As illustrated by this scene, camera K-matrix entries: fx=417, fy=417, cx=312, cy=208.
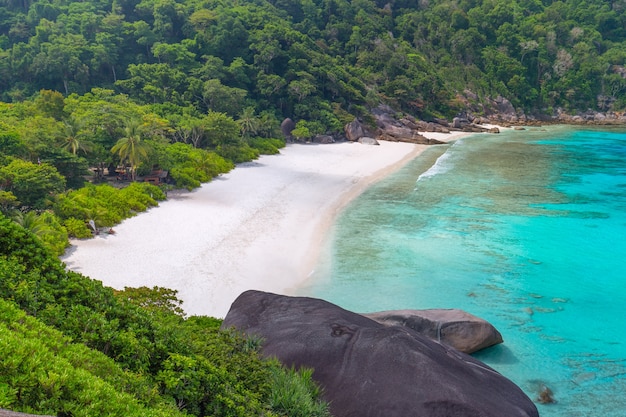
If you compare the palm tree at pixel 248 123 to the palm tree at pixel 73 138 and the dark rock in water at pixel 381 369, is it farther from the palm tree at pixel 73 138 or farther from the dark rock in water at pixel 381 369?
the dark rock in water at pixel 381 369

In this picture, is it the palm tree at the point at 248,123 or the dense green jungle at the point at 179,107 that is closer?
the dense green jungle at the point at 179,107

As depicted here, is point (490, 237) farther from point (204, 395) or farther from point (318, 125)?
point (318, 125)

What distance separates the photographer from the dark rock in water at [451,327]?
49.5 ft

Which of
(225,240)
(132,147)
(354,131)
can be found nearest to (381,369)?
(225,240)

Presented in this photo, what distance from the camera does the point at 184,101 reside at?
5597cm

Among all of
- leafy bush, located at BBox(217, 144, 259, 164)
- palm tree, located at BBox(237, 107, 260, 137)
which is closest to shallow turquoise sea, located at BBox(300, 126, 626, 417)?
leafy bush, located at BBox(217, 144, 259, 164)

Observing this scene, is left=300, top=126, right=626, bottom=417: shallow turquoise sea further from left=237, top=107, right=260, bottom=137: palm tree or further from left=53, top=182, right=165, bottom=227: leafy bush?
left=237, top=107, right=260, bottom=137: palm tree

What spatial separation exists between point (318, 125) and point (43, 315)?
55.9 metres

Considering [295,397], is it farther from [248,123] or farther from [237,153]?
[248,123]

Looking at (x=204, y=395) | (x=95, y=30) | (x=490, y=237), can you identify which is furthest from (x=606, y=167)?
(x=95, y=30)

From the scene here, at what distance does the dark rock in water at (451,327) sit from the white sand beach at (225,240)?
19.5ft

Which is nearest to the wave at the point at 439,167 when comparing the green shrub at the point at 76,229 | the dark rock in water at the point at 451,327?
the dark rock in water at the point at 451,327

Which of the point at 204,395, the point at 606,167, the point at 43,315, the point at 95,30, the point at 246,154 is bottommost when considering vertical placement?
the point at 606,167

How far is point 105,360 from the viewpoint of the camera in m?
7.14
